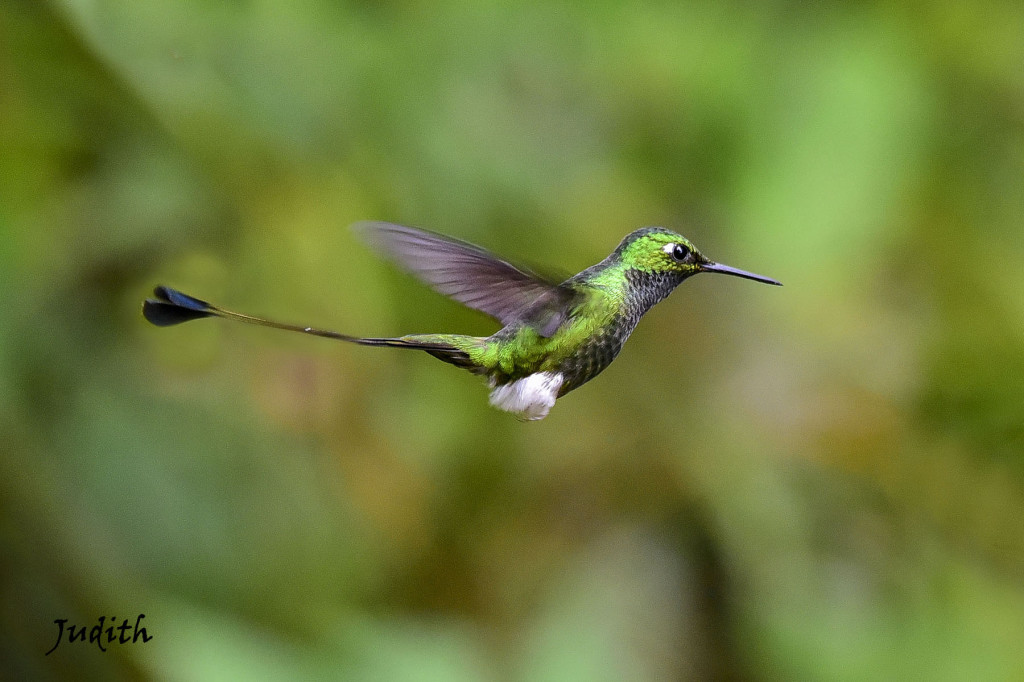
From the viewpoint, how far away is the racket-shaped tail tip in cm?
25

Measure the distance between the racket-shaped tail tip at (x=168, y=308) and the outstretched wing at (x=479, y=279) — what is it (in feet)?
0.22

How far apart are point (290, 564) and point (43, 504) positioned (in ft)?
0.90

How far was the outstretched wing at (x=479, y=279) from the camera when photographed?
1.01 feet

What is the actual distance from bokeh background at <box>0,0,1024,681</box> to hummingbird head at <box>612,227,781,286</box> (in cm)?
57

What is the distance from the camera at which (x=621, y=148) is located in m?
1.15

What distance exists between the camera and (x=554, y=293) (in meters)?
0.32

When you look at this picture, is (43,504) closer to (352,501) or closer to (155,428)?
(155,428)

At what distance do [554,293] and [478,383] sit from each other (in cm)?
63
